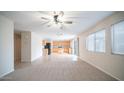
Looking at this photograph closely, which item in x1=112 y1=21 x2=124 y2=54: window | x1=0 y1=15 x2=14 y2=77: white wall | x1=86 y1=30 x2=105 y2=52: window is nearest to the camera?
x1=112 y1=21 x2=124 y2=54: window

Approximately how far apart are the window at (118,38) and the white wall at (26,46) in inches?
238

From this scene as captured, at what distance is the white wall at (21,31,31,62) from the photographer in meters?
8.45

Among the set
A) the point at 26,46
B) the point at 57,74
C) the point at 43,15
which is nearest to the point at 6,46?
the point at 43,15

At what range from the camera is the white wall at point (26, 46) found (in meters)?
8.45

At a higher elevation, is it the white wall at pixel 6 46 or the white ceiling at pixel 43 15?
the white ceiling at pixel 43 15

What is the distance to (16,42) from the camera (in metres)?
10.4

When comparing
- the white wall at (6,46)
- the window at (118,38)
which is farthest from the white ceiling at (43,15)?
the window at (118,38)

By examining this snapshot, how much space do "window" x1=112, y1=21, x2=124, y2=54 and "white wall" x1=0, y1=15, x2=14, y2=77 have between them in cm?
410

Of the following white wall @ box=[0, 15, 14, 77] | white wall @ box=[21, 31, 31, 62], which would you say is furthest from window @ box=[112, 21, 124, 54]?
white wall @ box=[21, 31, 31, 62]

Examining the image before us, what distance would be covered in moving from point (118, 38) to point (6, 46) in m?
4.19

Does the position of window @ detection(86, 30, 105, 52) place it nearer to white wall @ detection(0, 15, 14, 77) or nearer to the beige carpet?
the beige carpet

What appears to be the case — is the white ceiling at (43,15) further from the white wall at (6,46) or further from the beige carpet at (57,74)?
the beige carpet at (57,74)
